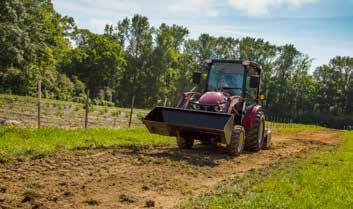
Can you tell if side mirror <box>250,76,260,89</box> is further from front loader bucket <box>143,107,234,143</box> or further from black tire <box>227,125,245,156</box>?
front loader bucket <box>143,107,234,143</box>

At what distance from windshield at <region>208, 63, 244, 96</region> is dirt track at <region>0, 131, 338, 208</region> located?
2778 mm

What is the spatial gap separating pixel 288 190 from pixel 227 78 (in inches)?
264

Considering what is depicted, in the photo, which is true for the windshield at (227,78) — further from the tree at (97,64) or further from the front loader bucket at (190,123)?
the tree at (97,64)

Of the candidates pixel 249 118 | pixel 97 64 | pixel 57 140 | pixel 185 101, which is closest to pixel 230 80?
pixel 249 118

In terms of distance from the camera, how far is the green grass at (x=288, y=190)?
24.8ft

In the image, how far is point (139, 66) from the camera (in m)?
82.2

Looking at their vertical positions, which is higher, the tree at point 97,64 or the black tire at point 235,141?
the tree at point 97,64

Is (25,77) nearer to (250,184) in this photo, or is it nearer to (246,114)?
(246,114)

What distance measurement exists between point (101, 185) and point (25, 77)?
35.0 meters

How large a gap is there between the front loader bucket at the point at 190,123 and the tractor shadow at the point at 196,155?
573 millimetres

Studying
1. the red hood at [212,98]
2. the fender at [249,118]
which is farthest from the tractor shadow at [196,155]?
the red hood at [212,98]

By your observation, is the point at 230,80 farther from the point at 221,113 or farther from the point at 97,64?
the point at 97,64

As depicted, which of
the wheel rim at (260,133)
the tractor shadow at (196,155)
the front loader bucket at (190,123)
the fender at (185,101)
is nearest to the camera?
the tractor shadow at (196,155)

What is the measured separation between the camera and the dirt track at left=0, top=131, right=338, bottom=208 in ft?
23.4
